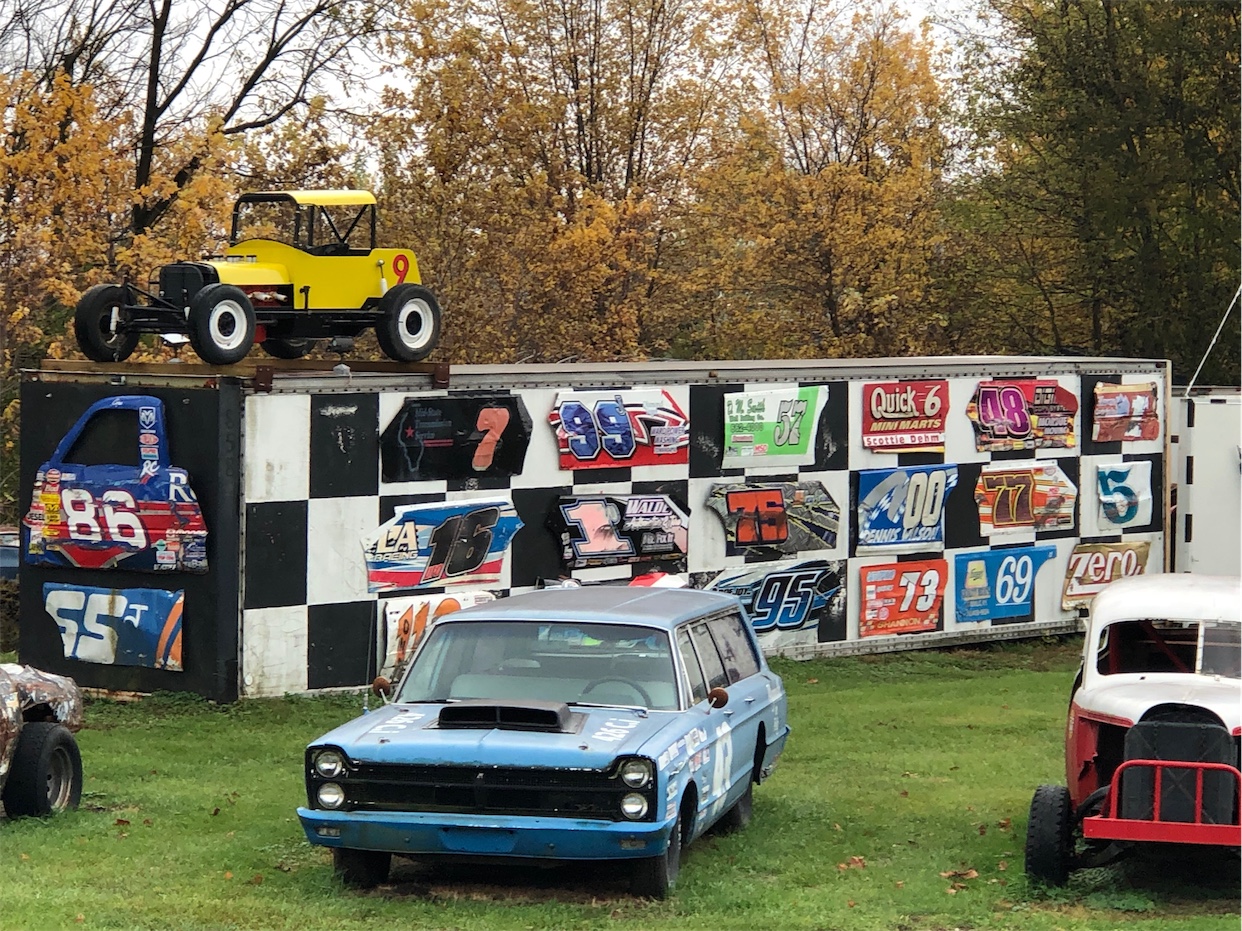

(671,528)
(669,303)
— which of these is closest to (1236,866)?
(671,528)

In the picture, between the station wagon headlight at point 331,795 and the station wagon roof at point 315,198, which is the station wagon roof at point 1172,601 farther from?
the station wagon roof at point 315,198

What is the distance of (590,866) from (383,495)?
6856 mm

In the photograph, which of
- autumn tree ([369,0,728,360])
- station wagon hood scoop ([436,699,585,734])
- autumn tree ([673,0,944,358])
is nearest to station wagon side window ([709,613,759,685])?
station wagon hood scoop ([436,699,585,734])

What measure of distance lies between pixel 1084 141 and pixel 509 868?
93.6ft

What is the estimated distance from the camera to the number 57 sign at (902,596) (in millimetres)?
18672

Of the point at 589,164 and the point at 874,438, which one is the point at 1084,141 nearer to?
the point at 589,164

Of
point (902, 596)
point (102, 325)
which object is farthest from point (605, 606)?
point (902, 596)

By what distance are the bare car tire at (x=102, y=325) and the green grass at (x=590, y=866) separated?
11.0 feet

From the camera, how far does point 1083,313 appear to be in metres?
38.0

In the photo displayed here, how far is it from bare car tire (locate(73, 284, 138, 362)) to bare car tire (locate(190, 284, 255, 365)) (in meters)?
1.20

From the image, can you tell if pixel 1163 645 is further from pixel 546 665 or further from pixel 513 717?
pixel 513 717

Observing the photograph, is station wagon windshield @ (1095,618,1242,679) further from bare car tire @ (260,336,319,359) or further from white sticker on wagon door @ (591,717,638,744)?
bare car tire @ (260,336,319,359)

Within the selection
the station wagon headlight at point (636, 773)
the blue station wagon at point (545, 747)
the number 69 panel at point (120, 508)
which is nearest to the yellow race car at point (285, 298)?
the number 69 panel at point (120, 508)

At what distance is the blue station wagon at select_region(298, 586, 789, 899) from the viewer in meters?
8.07
